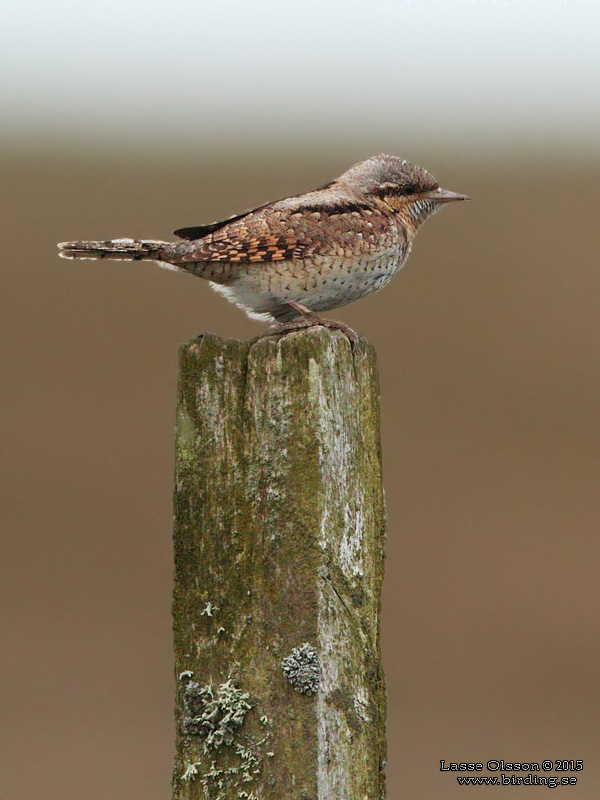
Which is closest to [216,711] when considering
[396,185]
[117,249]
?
→ [117,249]

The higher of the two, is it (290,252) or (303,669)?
(290,252)

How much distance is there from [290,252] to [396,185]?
2.80ft

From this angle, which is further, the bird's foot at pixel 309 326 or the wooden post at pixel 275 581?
the bird's foot at pixel 309 326

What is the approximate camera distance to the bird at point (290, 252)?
3963 millimetres

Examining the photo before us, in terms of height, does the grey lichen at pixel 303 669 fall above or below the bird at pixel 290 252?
below

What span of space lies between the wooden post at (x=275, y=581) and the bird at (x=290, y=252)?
3.91ft

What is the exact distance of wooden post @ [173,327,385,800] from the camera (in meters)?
2.49

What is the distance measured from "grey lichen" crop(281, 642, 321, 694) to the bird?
1567 mm

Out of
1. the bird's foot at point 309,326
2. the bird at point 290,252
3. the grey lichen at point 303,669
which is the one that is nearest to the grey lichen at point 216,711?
the grey lichen at point 303,669

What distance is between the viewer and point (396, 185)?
15.2 ft

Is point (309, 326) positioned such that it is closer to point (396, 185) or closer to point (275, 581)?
point (275, 581)

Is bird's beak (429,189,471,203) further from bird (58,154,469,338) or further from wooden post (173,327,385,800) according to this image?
wooden post (173,327,385,800)

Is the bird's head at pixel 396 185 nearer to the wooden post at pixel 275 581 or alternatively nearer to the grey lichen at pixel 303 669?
the wooden post at pixel 275 581

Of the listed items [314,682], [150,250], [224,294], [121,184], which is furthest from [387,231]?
[121,184]
